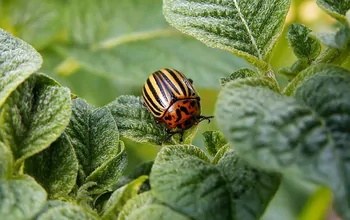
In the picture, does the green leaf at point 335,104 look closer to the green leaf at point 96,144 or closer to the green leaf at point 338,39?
the green leaf at point 338,39

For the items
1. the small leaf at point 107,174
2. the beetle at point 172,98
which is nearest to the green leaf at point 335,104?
the small leaf at point 107,174

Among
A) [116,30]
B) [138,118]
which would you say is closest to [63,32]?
[116,30]

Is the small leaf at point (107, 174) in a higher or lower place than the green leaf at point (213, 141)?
lower

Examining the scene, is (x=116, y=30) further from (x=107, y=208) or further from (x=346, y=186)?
(x=346, y=186)

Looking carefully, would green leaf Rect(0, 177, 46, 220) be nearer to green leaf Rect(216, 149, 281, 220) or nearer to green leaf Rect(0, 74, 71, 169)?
green leaf Rect(0, 74, 71, 169)

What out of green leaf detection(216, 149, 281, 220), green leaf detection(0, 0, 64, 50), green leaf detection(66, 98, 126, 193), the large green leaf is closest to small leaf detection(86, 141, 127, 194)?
green leaf detection(66, 98, 126, 193)

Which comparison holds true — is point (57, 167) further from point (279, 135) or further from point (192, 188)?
point (279, 135)
